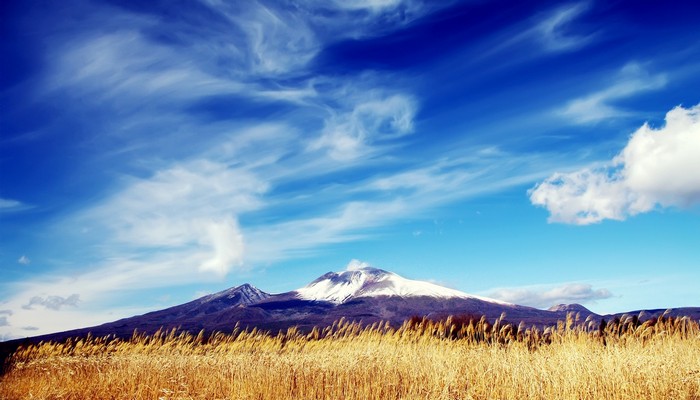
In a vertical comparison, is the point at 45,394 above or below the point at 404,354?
below

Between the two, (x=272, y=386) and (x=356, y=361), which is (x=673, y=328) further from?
(x=272, y=386)

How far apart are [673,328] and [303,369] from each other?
520 inches

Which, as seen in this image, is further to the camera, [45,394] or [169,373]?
[169,373]

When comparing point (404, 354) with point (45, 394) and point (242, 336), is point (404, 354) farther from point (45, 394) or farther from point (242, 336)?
point (45, 394)

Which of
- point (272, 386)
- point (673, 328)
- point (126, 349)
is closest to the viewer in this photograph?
point (272, 386)

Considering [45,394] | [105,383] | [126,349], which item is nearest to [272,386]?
[105,383]

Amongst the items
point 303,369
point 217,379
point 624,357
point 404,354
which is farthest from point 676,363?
point 217,379

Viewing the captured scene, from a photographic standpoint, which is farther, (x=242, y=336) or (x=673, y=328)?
(x=242, y=336)

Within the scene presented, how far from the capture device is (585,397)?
949 cm

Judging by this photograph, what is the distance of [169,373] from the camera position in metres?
14.9

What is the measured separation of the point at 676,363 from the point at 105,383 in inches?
585

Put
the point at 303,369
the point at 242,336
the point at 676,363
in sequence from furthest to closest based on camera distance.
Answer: the point at 242,336 < the point at 303,369 < the point at 676,363

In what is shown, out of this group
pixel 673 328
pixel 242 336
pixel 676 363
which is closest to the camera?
pixel 676 363

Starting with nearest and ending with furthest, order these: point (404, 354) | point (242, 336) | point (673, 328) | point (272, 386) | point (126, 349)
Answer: point (272, 386), point (404, 354), point (673, 328), point (242, 336), point (126, 349)
